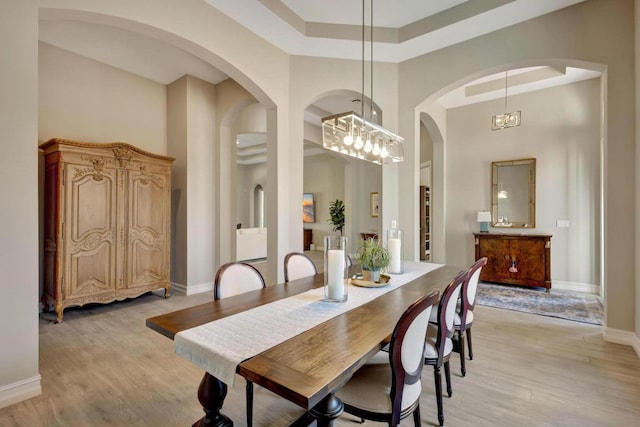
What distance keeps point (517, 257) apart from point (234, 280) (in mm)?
4642

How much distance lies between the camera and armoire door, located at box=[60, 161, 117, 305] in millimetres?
3494

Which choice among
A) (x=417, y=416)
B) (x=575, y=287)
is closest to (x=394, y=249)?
(x=417, y=416)

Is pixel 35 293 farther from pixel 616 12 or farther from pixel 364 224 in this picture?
pixel 364 224

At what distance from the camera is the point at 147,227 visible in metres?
4.20

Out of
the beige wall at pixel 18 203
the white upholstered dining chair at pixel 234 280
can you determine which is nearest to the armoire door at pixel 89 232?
the beige wall at pixel 18 203

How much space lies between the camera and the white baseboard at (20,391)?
1.98m

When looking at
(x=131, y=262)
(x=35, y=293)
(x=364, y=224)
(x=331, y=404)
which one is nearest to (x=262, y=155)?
(x=364, y=224)

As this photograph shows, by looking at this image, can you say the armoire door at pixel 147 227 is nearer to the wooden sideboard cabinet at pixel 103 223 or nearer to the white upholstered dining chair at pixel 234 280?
the wooden sideboard cabinet at pixel 103 223

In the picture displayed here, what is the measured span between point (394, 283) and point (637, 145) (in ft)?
8.31

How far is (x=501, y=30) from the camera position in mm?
3418

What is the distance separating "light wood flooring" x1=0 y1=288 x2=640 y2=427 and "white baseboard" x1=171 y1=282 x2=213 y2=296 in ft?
4.48

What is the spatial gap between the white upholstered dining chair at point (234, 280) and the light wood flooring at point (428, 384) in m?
0.69

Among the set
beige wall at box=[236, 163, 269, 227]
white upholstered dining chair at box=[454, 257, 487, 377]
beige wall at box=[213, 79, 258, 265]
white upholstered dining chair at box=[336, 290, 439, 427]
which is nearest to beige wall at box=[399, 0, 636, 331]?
white upholstered dining chair at box=[454, 257, 487, 377]

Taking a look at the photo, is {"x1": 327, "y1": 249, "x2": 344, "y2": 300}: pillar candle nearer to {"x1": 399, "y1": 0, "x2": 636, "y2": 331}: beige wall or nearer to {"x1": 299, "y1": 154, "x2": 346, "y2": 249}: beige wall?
{"x1": 399, "y1": 0, "x2": 636, "y2": 331}: beige wall
